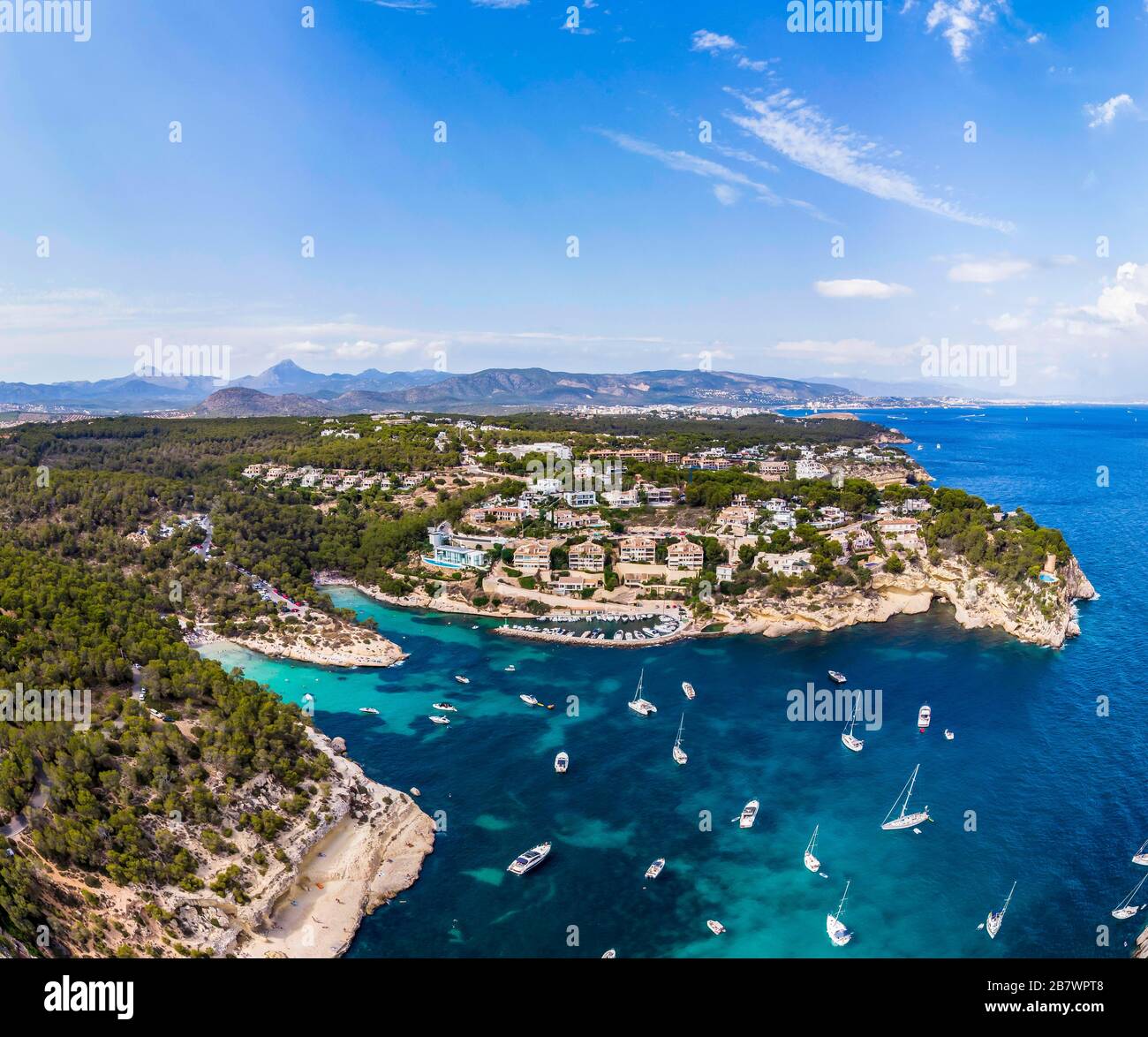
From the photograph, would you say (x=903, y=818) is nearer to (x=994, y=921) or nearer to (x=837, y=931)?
(x=994, y=921)

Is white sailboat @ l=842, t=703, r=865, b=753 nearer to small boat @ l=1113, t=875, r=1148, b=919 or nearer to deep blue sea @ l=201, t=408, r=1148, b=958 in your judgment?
deep blue sea @ l=201, t=408, r=1148, b=958

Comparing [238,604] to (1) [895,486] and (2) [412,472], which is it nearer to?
(2) [412,472]

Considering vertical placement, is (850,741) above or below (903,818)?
above

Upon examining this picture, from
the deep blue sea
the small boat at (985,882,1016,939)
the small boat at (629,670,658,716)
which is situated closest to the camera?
the small boat at (985,882,1016,939)

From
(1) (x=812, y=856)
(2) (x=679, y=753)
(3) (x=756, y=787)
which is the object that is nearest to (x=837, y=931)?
(1) (x=812, y=856)

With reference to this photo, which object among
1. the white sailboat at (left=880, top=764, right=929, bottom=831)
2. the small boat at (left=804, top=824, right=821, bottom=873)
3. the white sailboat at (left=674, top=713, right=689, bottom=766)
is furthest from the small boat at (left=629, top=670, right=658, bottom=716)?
the white sailboat at (left=880, top=764, right=929, bottom=831)
